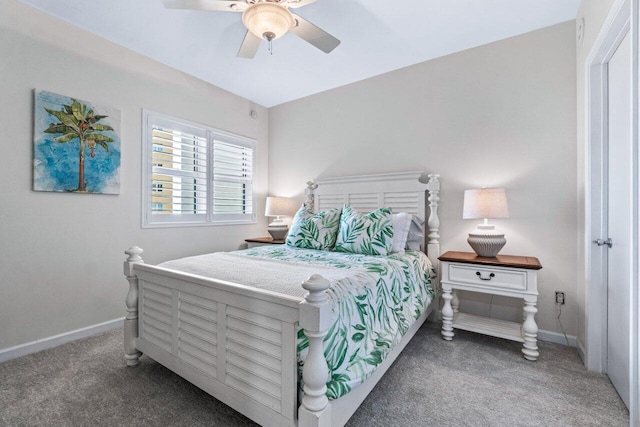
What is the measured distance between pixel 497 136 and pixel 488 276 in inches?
51.1

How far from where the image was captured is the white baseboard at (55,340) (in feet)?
6.96

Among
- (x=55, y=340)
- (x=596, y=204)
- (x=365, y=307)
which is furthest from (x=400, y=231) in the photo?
(x=55, y=340)

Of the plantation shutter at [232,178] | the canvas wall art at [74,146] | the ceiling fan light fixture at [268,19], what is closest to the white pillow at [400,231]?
the ceiling fan light fixture at [268,19]

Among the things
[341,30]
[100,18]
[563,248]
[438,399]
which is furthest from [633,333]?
[100,18]

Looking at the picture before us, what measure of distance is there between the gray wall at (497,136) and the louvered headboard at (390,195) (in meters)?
0.13

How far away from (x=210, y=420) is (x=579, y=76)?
11.3ft

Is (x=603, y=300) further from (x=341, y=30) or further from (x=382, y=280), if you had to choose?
(x=341, y=30)

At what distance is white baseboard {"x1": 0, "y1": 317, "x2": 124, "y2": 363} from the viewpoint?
6.96ft

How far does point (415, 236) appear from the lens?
2781 millimetres

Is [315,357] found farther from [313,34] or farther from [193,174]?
[193,174]

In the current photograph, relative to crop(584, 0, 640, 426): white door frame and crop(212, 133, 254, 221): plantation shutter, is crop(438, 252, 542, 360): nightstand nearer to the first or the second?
crop(584, 0, 640, 426): white door frame

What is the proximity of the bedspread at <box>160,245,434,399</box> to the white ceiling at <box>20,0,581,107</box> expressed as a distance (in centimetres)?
193

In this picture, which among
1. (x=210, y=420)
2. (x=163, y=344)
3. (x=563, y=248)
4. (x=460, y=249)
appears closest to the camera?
(x=210, y=420)

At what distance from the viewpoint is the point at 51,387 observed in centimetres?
177
